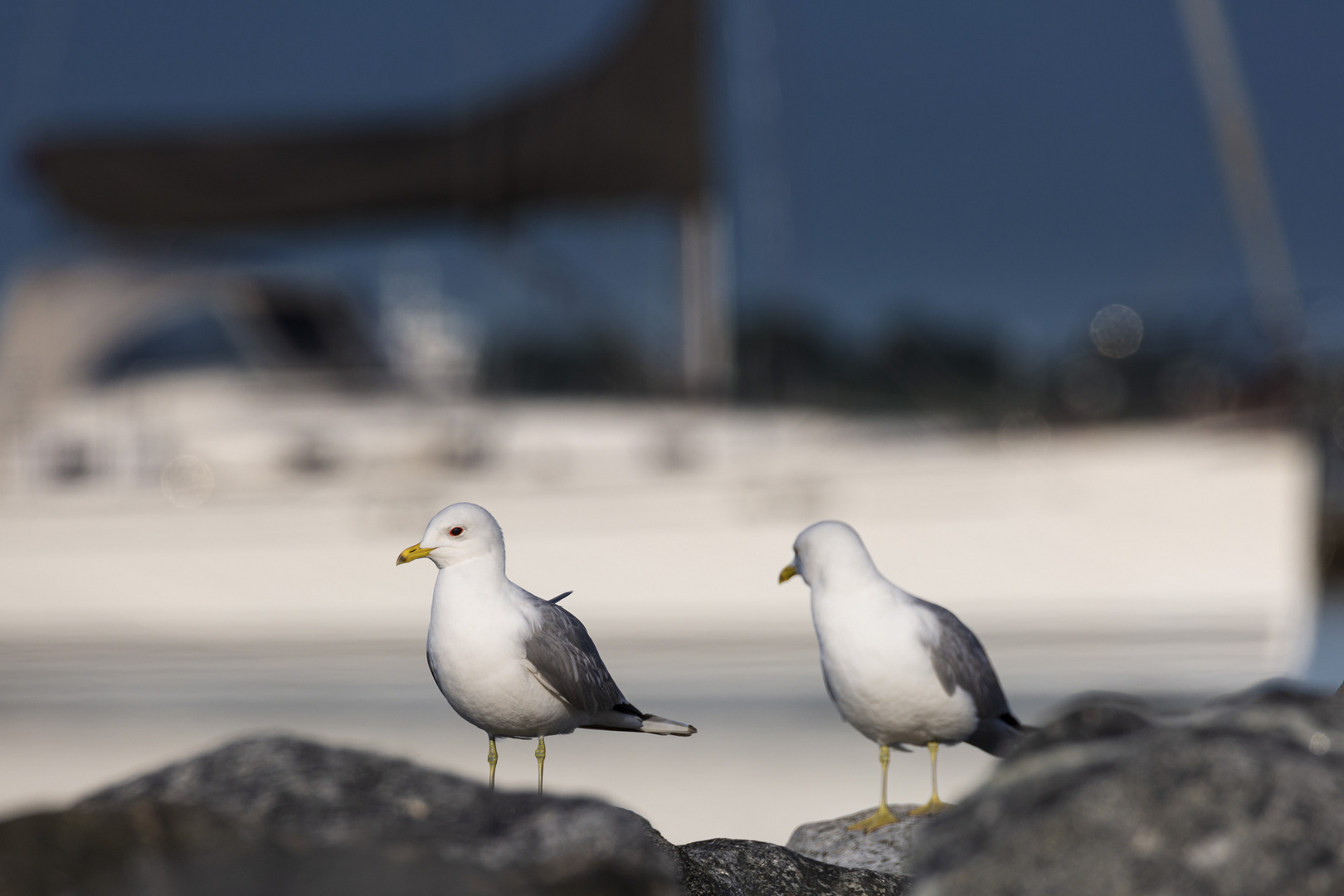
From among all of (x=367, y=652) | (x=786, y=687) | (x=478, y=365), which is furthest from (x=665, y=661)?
(x=478, y=365)

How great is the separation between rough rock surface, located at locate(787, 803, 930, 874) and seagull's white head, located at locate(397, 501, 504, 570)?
4.95ft

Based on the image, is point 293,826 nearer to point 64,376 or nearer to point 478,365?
point 478,365

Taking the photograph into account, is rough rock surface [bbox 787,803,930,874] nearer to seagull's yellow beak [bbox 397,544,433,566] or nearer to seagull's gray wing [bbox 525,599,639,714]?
seagull's gray wing [bbox 525,599,639,714]

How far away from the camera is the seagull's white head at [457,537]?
83.3 inches

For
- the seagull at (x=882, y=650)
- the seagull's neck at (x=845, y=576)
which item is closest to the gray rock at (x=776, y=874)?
the seagull at (x=882, y=650)

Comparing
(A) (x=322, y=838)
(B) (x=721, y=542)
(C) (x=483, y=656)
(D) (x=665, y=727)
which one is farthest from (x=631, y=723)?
(B) (x=721, y=542)

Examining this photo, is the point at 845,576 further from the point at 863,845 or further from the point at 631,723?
the point at 863,845

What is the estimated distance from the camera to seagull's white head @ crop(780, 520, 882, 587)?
2332 millimetres

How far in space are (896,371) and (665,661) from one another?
3.24 metres

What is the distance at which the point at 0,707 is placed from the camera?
10.7 m

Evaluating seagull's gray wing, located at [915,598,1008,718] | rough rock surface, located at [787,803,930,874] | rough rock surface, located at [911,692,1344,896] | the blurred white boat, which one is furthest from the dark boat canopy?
rough rock surface, located at [911,692,1344,896]

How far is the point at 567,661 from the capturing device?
217cm

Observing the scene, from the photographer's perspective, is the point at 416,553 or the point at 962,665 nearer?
the point at 416,553

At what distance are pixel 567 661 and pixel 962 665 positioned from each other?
752 millimetres
